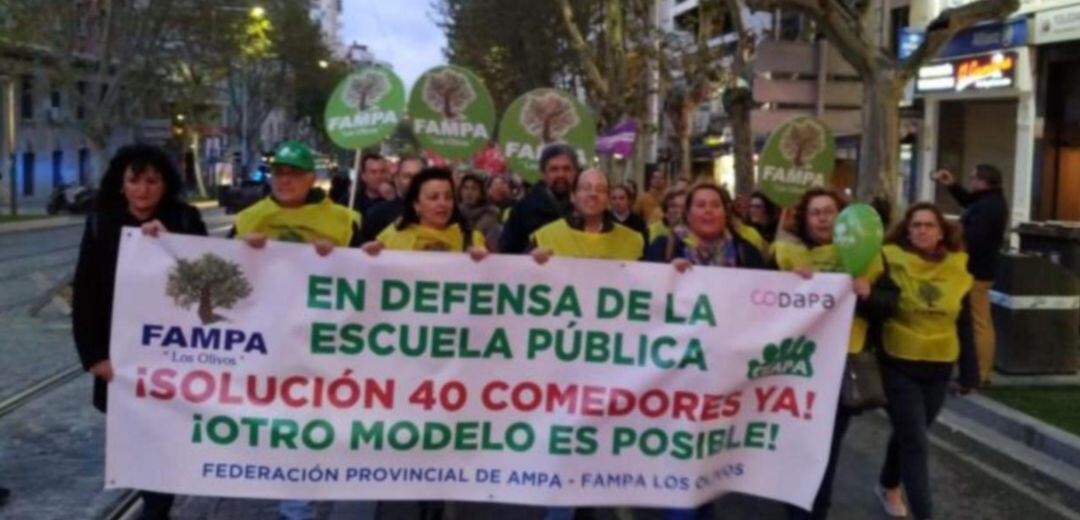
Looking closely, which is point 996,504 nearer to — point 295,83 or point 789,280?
point 789,280

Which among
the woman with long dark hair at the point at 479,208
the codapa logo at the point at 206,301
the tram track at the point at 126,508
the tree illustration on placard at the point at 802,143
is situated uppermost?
the tree illustration on placard at the point at 802,143

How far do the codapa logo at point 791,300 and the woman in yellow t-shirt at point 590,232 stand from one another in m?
0.90

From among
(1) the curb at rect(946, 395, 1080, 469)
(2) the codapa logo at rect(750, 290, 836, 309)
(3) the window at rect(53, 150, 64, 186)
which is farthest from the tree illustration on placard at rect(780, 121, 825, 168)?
(3) the window at rect(53, 150, 64, 186)

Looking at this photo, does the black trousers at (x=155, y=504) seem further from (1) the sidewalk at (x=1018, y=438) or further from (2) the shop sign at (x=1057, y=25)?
(2) the shop sign at (x=1057, y=25)

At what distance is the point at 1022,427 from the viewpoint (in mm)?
9016

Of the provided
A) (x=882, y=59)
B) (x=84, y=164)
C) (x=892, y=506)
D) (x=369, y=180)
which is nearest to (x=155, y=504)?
(x=892, y=506)

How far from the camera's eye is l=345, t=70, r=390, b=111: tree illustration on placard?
10742mm

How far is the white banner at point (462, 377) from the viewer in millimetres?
5379

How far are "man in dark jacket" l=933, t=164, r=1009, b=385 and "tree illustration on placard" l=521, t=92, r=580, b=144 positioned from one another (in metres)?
3.33

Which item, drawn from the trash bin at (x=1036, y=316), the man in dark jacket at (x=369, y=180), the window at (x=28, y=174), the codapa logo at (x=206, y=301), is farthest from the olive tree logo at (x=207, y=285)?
the window at (x=28, y=174)

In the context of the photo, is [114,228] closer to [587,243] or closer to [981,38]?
[587,243]

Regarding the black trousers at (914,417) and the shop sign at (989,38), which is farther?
the shop sign at (989,38)

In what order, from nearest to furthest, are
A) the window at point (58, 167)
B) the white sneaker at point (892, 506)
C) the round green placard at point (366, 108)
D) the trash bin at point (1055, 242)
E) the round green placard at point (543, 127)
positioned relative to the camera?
the white sneaker at point (892, 506), the round green placard at point (366, 108), the round green placard at point (543, 127), the trash bin at point (1055, 242), the window at point (58, 167)

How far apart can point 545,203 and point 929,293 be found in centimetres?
265
